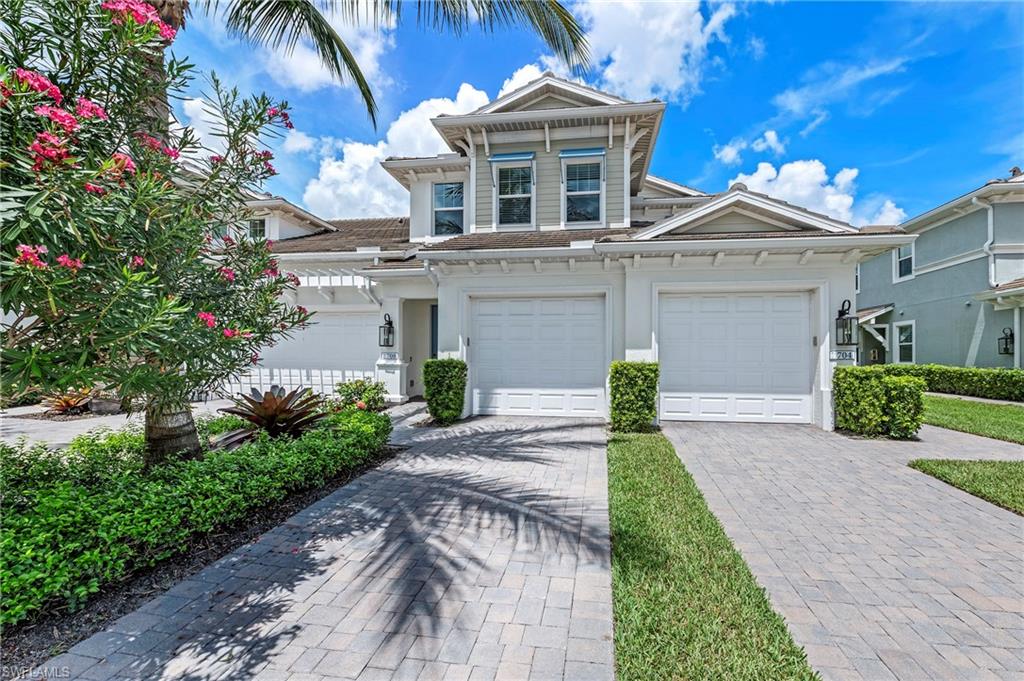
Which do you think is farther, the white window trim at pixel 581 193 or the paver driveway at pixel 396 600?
the white window trim at pixel 581 193

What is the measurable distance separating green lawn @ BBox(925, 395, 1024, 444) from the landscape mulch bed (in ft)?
39.2

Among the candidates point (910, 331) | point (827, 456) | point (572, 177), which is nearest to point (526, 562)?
point (827, 456)

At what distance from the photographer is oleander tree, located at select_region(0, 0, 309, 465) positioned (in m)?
2.28

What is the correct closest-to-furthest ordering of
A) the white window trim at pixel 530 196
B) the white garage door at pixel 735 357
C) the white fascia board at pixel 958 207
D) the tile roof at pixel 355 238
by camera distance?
the white garage door at pixel 735 357 < the white window trim at pixel 530 196 < the tile roof at pixel 355 238 < the white fascia board at pixel 958 207

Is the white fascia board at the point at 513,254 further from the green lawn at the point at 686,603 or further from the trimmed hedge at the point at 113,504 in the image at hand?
the green lawn at the point at 686,603

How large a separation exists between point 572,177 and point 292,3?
7.08 metres

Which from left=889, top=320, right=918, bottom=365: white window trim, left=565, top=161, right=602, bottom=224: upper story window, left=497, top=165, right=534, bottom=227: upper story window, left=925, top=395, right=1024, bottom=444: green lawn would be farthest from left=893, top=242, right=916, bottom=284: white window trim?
left=497, top=165, right=534, bottom=227: upper story window

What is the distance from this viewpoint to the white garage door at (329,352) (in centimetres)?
1230

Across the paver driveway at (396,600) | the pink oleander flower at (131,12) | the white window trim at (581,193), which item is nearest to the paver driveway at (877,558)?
the paver driveway at (396,600)

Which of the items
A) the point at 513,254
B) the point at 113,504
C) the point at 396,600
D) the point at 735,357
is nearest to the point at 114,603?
the point at 113,504

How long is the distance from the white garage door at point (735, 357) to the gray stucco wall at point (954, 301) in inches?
422

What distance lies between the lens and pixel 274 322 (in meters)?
4.23

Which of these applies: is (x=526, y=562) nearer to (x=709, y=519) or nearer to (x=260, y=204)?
(x=709, y=519)

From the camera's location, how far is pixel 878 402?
7.84 m
